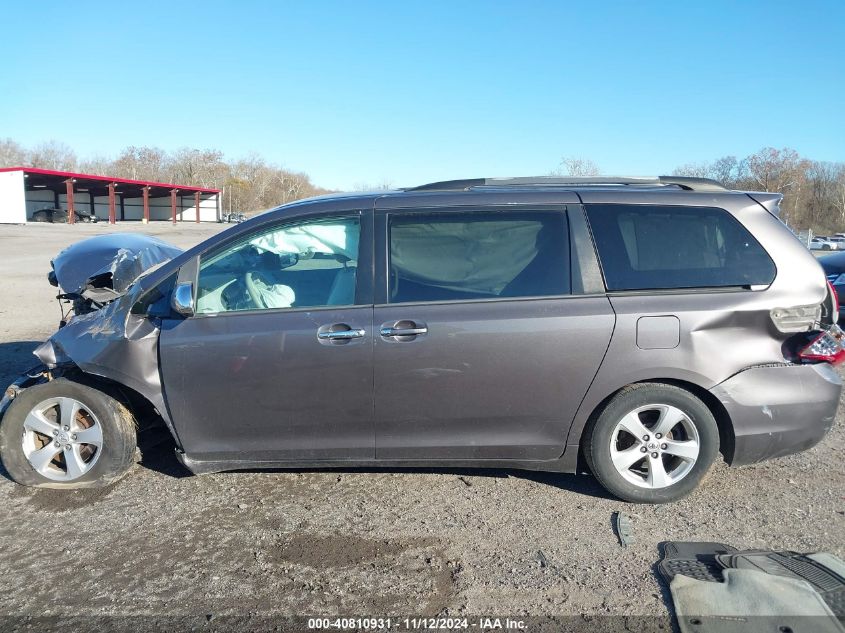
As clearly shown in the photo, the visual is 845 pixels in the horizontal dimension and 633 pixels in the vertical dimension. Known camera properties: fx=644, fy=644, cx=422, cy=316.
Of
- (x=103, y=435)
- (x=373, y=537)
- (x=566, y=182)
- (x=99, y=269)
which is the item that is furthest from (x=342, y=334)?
(x=99, y=269)

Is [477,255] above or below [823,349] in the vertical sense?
above

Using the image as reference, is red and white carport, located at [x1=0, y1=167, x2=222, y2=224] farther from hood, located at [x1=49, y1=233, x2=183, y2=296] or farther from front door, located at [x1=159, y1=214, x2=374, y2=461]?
front door, located at [x1=159, y1=214, x2=374, y2=461]

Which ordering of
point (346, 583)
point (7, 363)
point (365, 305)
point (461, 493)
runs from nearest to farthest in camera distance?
point (346, 583) < point (365, 305) < point (461, 493) < point (7, 363)

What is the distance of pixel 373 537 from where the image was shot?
3.44m

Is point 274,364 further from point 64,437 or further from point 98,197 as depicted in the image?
point 98,197

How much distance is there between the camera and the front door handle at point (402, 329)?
11.8ft

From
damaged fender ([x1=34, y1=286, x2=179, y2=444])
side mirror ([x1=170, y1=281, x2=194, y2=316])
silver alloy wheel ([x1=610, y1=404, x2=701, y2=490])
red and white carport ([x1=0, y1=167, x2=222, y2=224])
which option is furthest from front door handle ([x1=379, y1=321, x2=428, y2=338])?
red and white carport ([x1=0, y1=167, x2=222, y2=224])

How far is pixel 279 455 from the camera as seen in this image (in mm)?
3793

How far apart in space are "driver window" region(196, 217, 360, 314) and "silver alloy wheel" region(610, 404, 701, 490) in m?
1.77

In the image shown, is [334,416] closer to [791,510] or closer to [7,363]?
[791,510]

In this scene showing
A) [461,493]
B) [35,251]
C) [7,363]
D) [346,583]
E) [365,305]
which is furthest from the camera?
[35,251]

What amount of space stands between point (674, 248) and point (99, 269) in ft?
13.1

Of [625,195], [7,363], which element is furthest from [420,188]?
[7,363]

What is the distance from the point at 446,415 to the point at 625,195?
169 centimetres
